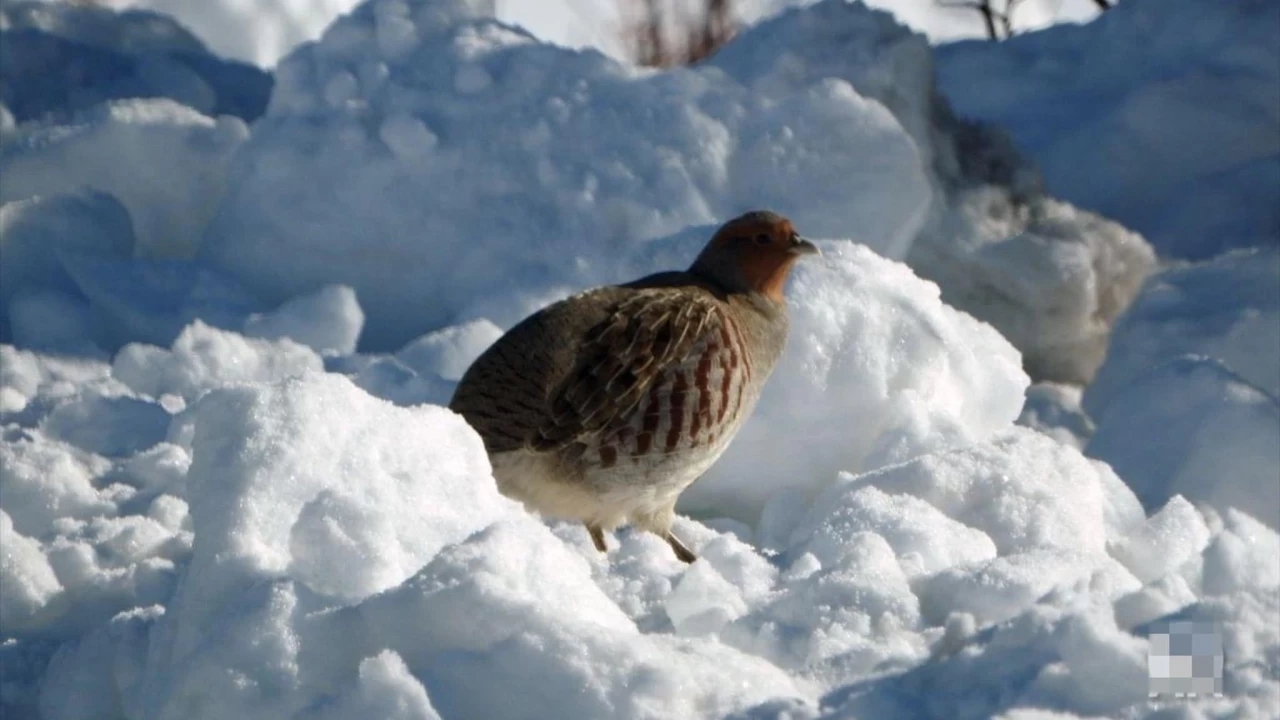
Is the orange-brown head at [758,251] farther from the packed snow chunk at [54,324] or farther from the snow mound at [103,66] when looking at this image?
the snow mound at [103,66]

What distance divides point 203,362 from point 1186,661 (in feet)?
10.6

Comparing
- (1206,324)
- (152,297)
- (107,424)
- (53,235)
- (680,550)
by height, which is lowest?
(680,550)

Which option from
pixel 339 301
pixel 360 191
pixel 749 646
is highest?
pixel 360 191

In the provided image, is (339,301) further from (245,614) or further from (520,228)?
(245,614)

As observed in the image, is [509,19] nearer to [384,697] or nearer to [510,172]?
[510,172]

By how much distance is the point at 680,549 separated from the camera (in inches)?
144

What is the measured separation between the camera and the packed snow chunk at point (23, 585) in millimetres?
3037

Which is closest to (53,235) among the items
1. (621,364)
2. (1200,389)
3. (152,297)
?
(152,297)

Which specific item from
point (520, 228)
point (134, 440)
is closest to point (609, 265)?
point (520, 228)

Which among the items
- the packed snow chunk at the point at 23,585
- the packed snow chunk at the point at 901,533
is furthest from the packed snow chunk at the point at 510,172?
the packed snow chunk at the point at 23,585

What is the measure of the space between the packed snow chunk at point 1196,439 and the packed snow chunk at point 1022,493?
49 cm

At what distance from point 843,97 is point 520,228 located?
1107 mm

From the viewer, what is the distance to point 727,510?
4289 millimetres

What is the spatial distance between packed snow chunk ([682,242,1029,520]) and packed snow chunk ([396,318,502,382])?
2.47 ft
